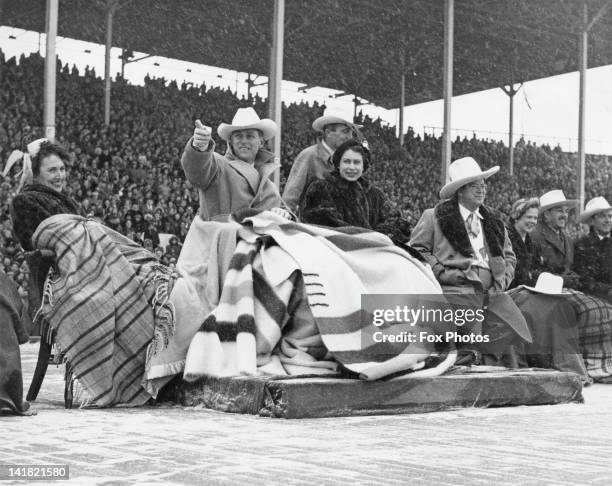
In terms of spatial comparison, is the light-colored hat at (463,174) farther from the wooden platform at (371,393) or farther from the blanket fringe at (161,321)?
the blanket fringe at (161,321)

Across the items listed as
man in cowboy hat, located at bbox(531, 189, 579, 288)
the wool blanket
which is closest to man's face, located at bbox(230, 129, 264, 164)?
the wool blanket

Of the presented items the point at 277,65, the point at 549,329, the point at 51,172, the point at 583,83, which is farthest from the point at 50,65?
the point at 583,83

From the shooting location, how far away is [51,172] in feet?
18.2

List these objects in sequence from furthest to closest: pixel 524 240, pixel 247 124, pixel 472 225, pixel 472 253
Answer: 1. pixel 524 240
2. pixel 472 225
3. pixel 472 253
4. pixel 247 124

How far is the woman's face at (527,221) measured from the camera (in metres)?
8.20

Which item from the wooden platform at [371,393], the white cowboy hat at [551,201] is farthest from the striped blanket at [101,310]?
the white cowboy hat at [551,201]

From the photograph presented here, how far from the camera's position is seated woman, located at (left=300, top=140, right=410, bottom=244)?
5.90m

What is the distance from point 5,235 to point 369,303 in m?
8.68

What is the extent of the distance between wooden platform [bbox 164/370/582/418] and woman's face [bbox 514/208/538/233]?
8.96 feet

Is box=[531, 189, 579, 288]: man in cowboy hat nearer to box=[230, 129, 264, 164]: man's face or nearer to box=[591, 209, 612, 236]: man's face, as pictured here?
box=[591, 209, 612, 236]: man's face

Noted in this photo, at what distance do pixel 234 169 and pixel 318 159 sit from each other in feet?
2.09

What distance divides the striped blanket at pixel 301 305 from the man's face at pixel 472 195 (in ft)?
5.22

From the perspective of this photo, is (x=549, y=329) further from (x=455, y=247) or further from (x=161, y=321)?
(x=161, y=321)

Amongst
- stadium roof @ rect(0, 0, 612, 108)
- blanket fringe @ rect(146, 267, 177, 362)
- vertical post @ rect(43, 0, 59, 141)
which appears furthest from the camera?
stadium roof @ rect(0, 0, 612, 108)
